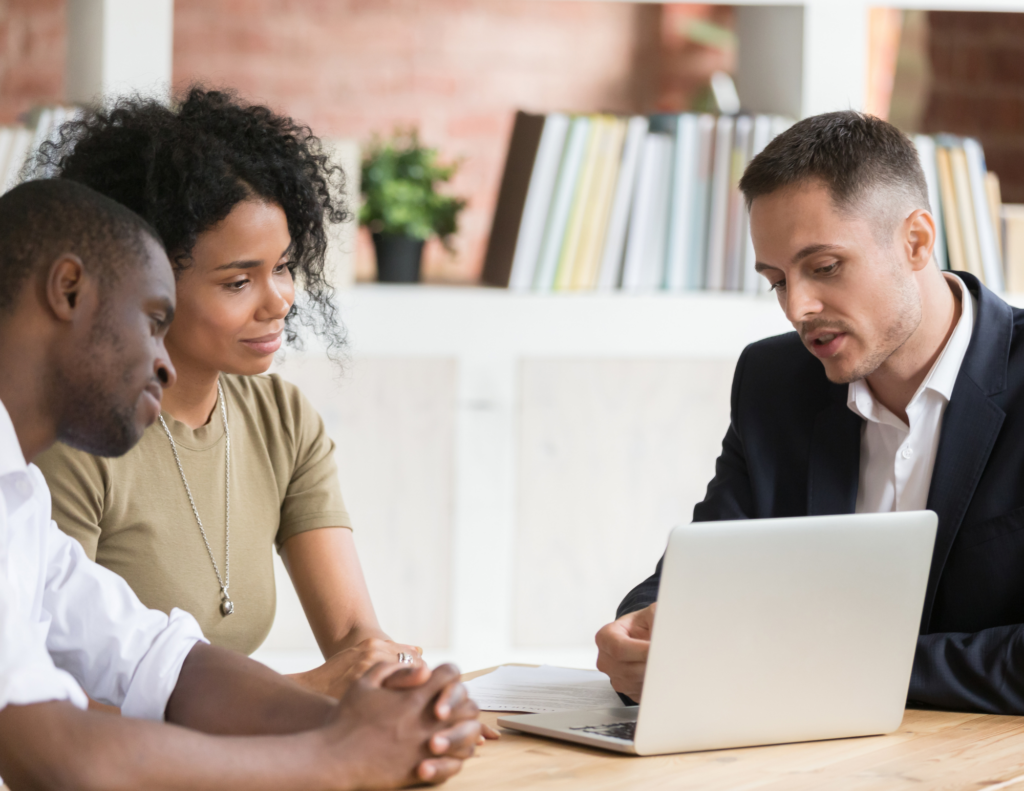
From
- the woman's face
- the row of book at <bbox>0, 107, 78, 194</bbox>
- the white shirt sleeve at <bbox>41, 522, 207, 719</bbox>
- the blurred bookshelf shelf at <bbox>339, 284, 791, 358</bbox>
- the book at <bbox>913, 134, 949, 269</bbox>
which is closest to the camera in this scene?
the white shirt sleeve at <bbox>41, 522, 207, 719</bbox>

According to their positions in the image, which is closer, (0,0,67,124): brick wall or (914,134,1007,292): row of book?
(914,134,1007,292): row of book

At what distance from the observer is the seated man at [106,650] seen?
87cm

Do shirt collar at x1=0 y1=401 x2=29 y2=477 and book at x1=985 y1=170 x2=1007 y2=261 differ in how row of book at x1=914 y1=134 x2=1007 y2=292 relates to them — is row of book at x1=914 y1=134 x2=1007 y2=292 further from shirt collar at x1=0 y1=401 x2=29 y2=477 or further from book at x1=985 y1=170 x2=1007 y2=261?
shirt collar at x1=0 y1=401 x2=29 y2=477

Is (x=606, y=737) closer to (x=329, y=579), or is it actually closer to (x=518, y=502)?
(x=329, y=579)

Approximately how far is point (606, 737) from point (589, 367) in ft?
4.37

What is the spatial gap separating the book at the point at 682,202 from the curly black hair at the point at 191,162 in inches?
35.4

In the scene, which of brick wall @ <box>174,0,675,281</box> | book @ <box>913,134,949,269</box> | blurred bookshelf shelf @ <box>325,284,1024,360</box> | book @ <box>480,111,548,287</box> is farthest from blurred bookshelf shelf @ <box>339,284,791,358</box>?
brick wall @ <box>174,0,675,281</box>

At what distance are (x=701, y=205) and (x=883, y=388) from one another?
913mm

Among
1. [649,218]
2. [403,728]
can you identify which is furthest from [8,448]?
[649,218]

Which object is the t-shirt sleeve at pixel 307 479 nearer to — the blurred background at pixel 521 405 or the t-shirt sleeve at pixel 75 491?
the t-shirt sleeve at pixel 75 491

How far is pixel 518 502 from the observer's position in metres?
2.36

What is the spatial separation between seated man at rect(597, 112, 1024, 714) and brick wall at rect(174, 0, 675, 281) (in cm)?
167

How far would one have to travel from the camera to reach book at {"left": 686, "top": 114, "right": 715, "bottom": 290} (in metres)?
2.36

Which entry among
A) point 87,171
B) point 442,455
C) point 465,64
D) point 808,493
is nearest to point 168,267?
point 87,171
